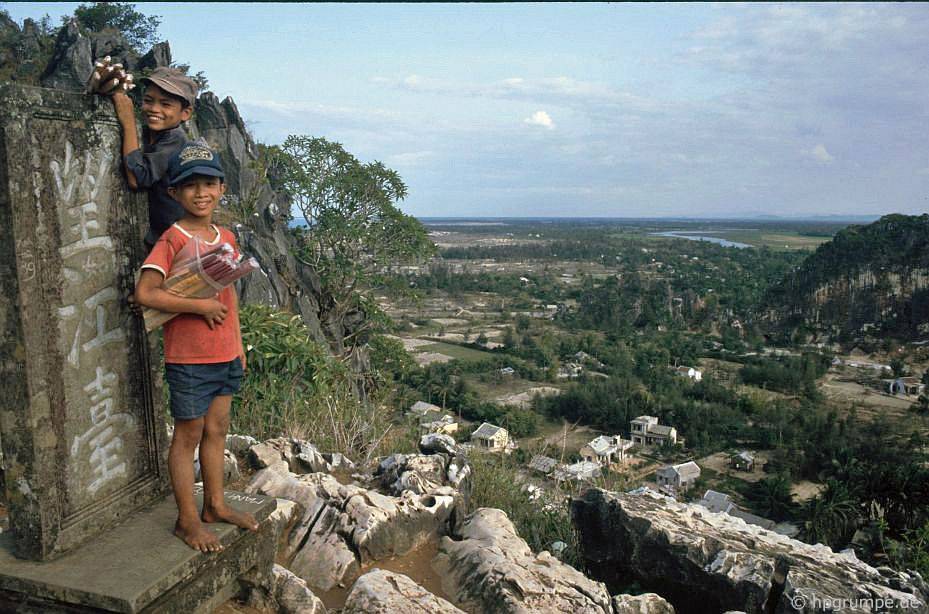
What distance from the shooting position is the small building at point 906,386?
79.4ft

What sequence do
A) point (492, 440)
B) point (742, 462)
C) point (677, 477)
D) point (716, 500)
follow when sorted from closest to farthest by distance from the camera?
point (492, 440)
point (716, 500)
point (677, 477)
point (742, 462)

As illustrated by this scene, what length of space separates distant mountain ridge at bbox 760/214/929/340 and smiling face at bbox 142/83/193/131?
37.5 meters

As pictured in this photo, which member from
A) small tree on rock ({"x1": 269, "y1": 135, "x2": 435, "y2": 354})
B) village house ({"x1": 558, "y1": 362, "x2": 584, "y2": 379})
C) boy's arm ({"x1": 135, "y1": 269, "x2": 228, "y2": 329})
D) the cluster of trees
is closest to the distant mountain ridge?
the cluster of trees

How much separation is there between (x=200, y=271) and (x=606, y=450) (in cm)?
1542

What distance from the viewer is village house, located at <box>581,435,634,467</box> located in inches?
601

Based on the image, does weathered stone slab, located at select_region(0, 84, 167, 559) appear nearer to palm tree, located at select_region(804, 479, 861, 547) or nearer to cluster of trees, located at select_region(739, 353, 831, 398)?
palm tree, located at select_region(804, 479, 861, 547)

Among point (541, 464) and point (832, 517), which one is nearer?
point (541, 464)

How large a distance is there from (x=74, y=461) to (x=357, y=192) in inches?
335

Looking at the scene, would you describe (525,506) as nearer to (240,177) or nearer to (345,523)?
(345,523)

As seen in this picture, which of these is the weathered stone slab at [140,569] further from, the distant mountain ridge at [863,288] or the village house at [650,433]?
the distant mountain ridge at [863,288]

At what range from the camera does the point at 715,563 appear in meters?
2.92

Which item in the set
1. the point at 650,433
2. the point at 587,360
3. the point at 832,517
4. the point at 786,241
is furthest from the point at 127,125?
the point at 786,241

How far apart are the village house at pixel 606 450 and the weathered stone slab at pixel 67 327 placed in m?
13.4

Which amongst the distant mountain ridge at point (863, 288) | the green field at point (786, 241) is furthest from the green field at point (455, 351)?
the green field at point (786, 241)
